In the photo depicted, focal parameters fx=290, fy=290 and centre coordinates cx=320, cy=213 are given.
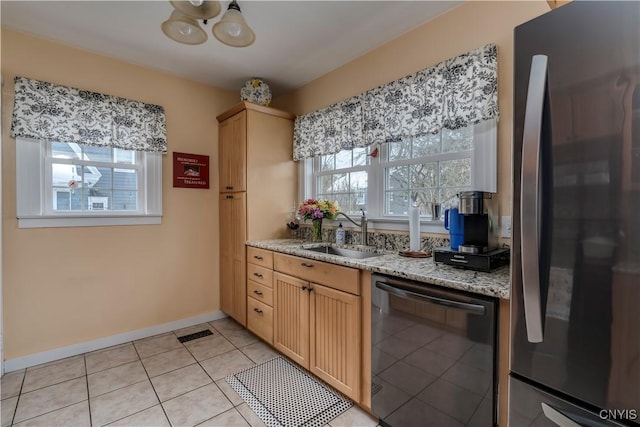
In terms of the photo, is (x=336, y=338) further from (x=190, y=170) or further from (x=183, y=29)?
(x=190, y=170)

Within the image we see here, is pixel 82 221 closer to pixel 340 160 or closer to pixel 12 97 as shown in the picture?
pixel 12 97

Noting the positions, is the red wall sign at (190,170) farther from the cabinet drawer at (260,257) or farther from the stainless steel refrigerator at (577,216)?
the stainless steel refrigerator at (577,216)

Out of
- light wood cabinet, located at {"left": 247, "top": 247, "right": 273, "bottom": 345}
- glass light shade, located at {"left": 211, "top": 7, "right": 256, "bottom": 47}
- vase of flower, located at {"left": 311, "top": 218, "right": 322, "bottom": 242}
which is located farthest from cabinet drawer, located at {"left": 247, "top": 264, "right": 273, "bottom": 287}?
glass light shade, located at {"left": 211, "top": 7, "right": 256, "bottom": 47}

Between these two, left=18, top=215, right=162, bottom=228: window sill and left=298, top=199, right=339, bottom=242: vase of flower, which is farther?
left=298, top=199, right=339, bottom=242: vase of flower

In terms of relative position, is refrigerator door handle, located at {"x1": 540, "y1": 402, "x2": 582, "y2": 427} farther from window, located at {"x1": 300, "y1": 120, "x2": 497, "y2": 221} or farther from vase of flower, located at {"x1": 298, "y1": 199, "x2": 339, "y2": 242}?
vase of flower, located at {"x1": 298, "y1": 199, "x2": 339, "y2": 242}

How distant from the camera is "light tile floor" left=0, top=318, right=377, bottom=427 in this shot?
1.70m

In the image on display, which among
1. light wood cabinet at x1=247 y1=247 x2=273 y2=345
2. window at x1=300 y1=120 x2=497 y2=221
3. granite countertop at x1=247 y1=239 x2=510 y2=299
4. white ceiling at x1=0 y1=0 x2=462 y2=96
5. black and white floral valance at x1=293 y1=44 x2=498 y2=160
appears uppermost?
white ceiling at x1=0 y1=0 x2=462 y2=96

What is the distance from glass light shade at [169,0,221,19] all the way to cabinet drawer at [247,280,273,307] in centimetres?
195

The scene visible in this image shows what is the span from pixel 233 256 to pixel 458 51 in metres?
2.59

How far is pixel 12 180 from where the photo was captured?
2.20 meters

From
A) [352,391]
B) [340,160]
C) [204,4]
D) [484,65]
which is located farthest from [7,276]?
[484,65]

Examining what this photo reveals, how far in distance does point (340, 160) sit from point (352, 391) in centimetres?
196

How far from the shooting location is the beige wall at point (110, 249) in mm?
2227

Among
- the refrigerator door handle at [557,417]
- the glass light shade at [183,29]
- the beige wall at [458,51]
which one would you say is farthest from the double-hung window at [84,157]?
the refrigerator door handle at [557,417]
